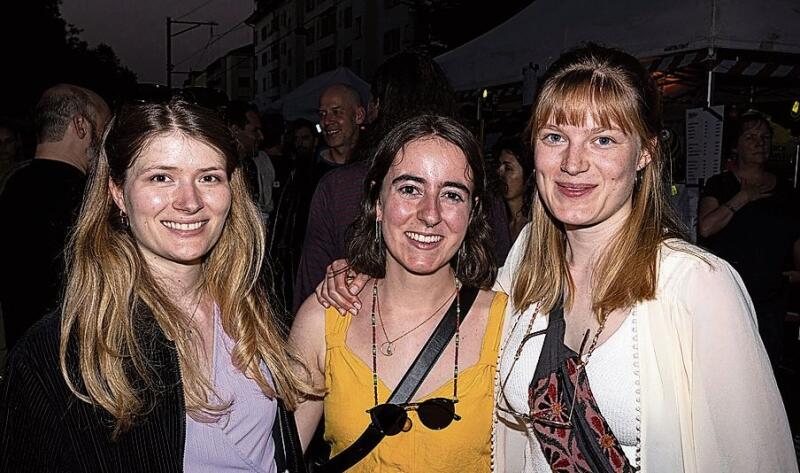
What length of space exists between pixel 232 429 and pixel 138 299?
496 mm

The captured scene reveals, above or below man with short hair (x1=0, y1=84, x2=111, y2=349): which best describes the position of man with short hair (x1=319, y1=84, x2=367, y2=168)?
above

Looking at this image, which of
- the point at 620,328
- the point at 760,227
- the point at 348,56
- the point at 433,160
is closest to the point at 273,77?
the point at 348,56

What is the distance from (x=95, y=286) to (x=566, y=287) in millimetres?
1599

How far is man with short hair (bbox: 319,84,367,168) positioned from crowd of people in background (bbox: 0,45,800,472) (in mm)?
2642

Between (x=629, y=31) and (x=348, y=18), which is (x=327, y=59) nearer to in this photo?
(x=348, y=18)

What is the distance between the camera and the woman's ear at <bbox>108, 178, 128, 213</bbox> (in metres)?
2.07

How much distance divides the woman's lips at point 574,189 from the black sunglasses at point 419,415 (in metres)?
0.84

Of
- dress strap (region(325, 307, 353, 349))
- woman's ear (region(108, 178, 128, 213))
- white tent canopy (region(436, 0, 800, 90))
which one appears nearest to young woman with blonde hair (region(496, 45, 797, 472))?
dress strap (region(325, 307, 353, 349))

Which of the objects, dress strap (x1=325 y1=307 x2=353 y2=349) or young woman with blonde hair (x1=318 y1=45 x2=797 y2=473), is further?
dress strap (x1=325 y1=307 x2=353 y2=349)

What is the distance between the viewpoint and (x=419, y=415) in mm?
2316

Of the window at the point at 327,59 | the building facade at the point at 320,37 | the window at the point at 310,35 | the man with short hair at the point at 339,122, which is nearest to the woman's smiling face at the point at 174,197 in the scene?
the man with short hair at the point at 339,122

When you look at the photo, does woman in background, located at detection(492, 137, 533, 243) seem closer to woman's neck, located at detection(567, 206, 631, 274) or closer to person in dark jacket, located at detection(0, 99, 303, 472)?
woman's neck, located at detection(567, 206, 631, 274)

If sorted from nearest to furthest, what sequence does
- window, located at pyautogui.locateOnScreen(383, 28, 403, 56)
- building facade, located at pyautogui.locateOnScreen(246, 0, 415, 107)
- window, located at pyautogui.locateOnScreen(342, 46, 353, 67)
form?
window, located at pyautogui.locateOnScreen(383, 28, 403, 56)
building facade, located at pyautogui.locateOnScreen(246, 0, 415, 107)
window, located at pyautogui.locateOnScreen(342, 46, 353, 67)

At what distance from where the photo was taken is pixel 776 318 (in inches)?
196
